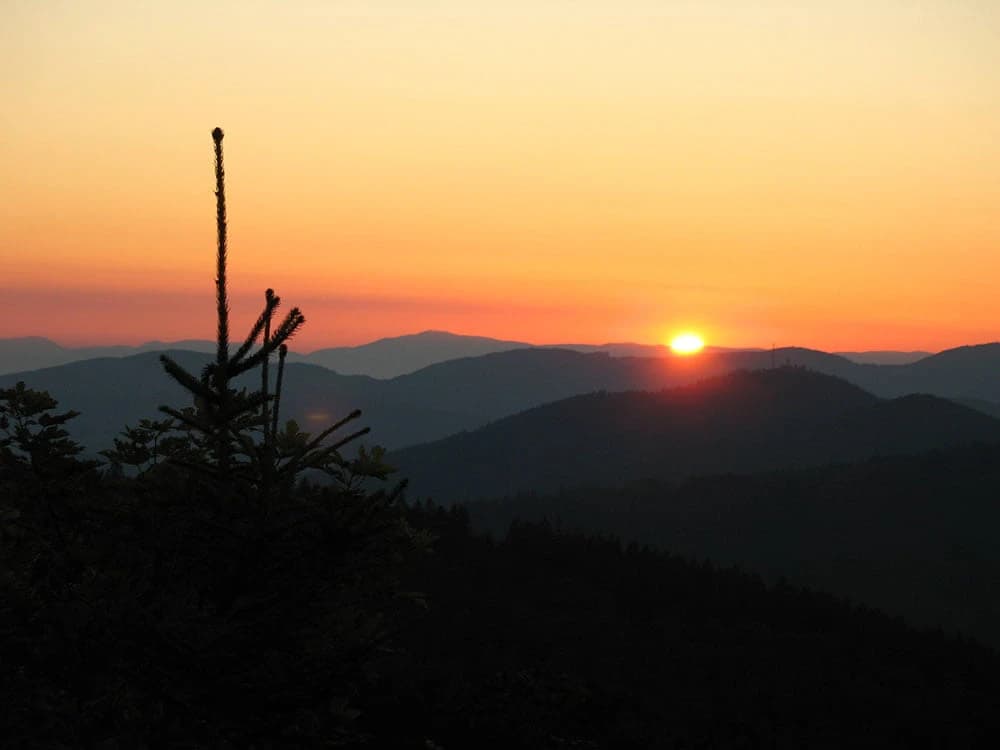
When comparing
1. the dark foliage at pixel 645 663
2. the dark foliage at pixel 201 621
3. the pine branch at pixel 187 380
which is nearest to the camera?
the dark foliage at pixel 201 621

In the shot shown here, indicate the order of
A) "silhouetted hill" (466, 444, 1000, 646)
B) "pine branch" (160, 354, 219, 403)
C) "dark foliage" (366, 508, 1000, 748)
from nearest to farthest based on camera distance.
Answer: "pine branch" (160, 354, 219, 403), "dark foliage" (366, 508, 1000, 748), "silhouetted hill" (466, 444, 1000, 646)

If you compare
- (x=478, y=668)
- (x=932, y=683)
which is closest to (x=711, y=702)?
(x=478, y=668)

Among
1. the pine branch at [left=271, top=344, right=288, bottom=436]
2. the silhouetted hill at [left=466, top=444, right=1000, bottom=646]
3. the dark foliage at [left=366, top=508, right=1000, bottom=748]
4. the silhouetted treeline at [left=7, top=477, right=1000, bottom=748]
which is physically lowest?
the silhouetted hill at [left=466, top=444, right=1000, bottom=646]

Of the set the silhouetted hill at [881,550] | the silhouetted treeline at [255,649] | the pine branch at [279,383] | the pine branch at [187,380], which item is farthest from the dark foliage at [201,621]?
the silhouetted hill at [881,550]

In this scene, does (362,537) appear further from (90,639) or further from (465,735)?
(465,735)

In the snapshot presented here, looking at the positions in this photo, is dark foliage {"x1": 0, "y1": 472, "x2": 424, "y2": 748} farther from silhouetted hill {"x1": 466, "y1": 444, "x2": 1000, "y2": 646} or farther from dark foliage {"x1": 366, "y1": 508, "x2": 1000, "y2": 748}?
silhouetted hill {"x1": 466, "y1": 444, "x2": 1000, "y2": 646}

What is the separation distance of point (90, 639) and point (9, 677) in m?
0.48

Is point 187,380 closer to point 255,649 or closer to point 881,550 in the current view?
point 255,649

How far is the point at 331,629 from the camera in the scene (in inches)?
275

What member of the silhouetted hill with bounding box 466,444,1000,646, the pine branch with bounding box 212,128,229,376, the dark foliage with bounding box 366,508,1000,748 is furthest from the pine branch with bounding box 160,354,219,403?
the silhouetted hill with bounding box 466,444,1000,646

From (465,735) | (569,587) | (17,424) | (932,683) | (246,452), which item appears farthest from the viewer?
(569,587)

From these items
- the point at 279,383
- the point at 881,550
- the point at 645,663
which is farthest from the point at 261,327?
the point at 881,550

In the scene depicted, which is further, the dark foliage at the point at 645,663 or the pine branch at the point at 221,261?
the dark foliage at the point at 645,663

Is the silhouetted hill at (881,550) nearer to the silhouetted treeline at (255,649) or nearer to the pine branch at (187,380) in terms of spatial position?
the silhouetted treeline at (255,649)
